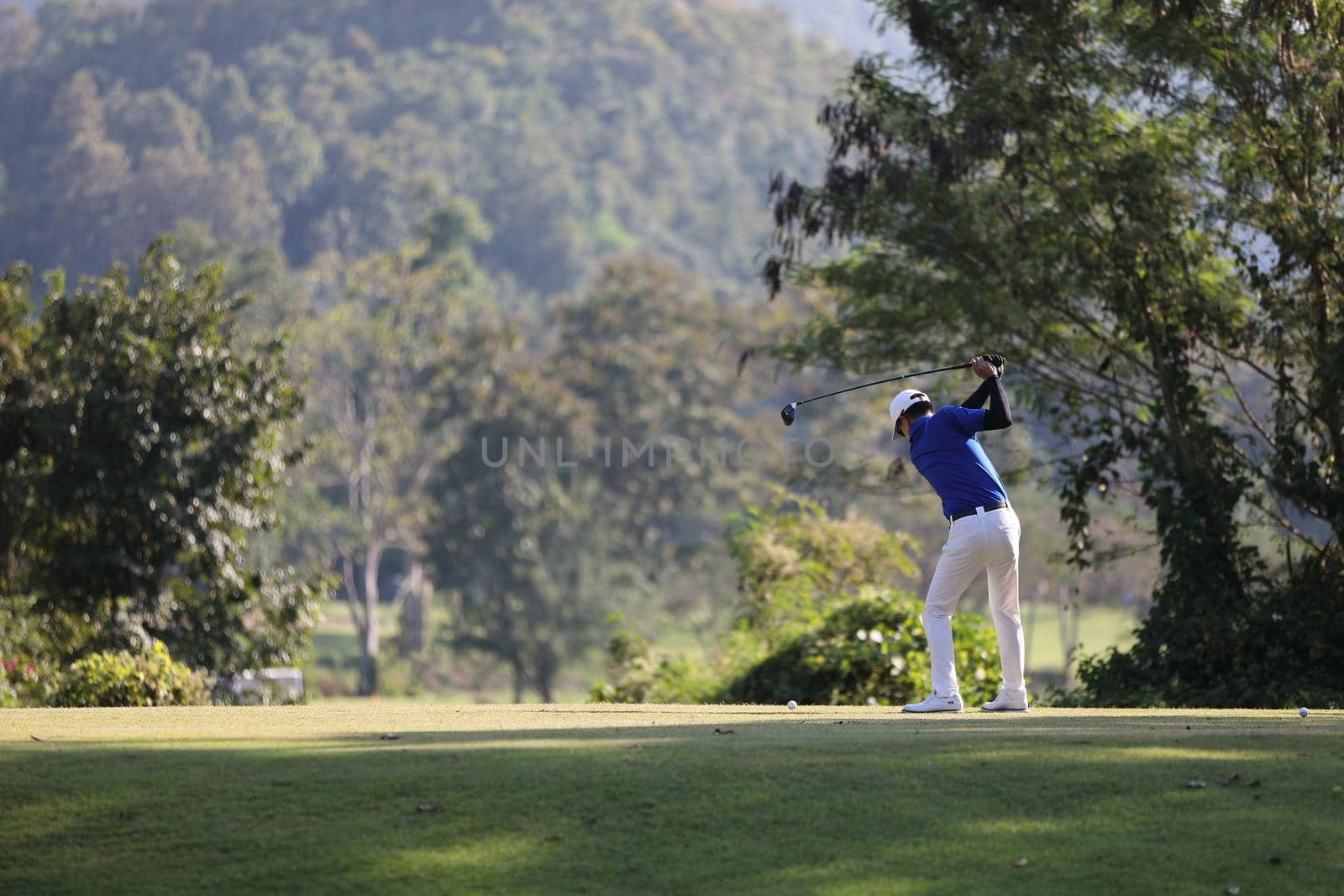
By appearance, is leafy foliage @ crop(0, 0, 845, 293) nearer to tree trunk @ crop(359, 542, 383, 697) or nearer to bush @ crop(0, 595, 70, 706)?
tree trunk @ crop(359, 542, 383, 697)

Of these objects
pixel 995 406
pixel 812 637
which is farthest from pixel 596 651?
pixel 995 406

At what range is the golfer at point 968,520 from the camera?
10.4m

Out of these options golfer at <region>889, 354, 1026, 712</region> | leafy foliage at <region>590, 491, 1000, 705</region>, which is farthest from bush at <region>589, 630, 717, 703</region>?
golfer at <region>889, 354, 1026, 712</region>

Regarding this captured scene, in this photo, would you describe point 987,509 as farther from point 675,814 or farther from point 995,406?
point 675,814

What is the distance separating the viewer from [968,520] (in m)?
10.4

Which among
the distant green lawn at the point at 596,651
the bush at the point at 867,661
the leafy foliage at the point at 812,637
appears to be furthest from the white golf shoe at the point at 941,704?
the distant green lawn at the point at 596,651

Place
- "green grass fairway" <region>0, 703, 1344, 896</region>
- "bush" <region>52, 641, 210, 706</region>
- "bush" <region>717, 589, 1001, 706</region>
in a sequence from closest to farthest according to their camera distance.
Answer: "green grass fairway" <region>0, 703, 1344, 896</region>, "bush" <region>52, 641, 210, 706</region>, "bush" <region>717, 589, 1001, 706</region>

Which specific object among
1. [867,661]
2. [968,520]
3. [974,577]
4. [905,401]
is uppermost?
[905,401]

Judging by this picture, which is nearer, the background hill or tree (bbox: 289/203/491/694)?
the background hill

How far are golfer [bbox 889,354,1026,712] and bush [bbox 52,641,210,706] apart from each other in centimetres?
787

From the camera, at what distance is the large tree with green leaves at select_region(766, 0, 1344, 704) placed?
15953 mm

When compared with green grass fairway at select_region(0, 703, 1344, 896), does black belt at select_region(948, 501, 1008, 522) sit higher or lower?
higher

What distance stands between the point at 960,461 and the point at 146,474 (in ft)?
42.2

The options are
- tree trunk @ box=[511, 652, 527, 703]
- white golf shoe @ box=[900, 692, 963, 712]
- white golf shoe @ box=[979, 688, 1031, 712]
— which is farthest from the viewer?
tree trunk @ box=[511, 652, 527, 703]
